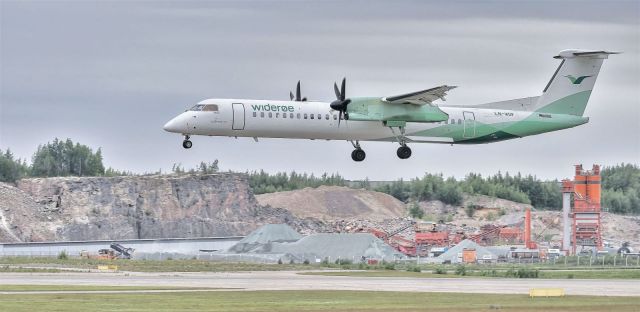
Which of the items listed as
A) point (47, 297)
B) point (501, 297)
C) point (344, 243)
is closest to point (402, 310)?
point (501, 297)

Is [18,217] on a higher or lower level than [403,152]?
lower

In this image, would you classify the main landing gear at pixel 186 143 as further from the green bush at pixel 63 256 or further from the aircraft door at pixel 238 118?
the green bush at pixel 63 256

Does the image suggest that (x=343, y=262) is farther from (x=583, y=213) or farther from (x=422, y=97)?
(x=583, y=213)

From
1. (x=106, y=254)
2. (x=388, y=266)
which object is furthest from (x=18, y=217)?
(x=388, y=266)

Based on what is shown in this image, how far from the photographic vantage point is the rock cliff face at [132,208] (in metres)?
125

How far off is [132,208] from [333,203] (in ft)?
89.8

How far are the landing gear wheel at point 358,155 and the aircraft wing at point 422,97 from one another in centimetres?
333

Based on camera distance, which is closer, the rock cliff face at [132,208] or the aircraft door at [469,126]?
the aircraft door at [469,126]

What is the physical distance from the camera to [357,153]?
73.4 meters

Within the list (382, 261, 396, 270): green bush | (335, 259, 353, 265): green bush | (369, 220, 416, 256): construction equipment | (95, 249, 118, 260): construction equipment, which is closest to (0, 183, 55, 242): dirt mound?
(95, 249, 118, 260): construction equipment

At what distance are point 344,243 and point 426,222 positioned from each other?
43.5 meters

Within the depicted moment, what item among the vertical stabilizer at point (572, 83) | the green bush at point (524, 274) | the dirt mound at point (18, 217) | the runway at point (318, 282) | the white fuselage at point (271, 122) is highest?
the vertical stabilizer at point (572, 83)

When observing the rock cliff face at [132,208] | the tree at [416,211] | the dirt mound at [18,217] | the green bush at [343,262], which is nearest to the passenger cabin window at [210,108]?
the green bush at [343,262]

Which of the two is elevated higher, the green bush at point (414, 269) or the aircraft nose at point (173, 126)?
the aircraft nose at point (173, 126)
